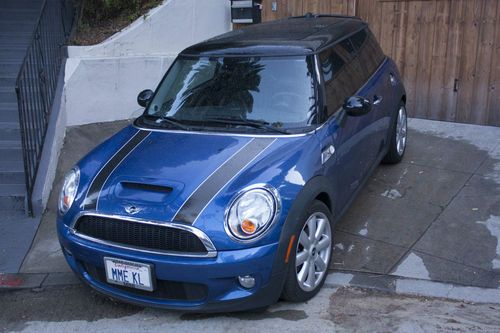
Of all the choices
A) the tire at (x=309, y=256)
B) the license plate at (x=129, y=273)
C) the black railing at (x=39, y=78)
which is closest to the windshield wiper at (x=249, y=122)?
the tire at (x=309, y=256)

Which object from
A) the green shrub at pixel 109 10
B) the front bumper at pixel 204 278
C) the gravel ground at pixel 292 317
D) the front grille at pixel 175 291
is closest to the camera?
the front bumper at pixel 204 278

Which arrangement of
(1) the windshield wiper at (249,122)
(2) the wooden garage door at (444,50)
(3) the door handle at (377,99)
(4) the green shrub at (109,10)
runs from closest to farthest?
(1) the windshield wiper at (249,122) < (3) the door handle at (377,99) < (2) the wooden garage door at (444,50) < (4) the green shrub at (109,10)

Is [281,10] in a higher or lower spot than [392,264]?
higher

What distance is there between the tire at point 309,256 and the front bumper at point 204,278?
15 cm

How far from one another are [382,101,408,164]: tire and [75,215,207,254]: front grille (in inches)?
125

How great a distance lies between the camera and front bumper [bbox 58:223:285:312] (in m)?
3.41

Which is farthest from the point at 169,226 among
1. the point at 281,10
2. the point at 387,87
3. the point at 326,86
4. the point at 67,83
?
the point at 281,10

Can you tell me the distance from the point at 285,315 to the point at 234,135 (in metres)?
Result: 1.31

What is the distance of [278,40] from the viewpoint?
4789 millimetres

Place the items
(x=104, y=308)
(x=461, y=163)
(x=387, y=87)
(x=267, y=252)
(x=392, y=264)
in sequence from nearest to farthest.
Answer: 1. (x=267, y=252)
2. (x=104, y=308)
3. (x=392, y=264)
4. (x=387, y=87)
5. (x=461, y=163)

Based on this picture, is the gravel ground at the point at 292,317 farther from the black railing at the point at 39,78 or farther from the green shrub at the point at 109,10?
the green shrub at the point at 109,10

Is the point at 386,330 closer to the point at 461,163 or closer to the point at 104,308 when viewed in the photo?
the point at 104,308

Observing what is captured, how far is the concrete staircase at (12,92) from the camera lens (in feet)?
19.2

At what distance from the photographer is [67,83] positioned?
7.57m
